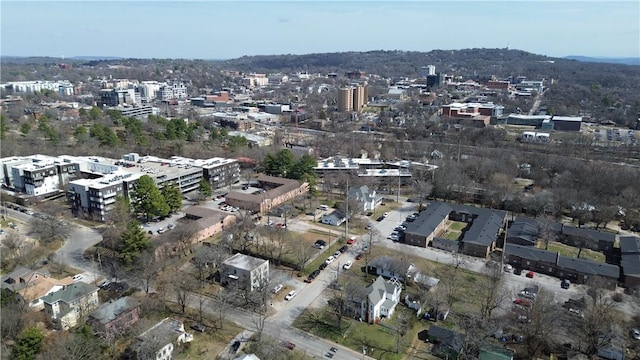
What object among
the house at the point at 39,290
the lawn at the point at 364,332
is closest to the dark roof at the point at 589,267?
the lawn at the point at 364,332

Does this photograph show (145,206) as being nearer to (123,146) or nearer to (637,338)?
(123,146)

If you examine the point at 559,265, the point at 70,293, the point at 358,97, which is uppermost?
the point at 358,97

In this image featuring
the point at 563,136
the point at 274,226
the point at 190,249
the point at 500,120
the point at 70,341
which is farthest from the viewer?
the point at 500,120

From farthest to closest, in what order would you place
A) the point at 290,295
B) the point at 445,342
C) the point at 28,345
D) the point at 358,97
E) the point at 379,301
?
the point at 358,97
the point at 290,295
the point at 379,301
the point at 445,342
the point at 28,345

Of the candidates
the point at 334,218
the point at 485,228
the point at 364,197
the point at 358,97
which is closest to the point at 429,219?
the point at 485,228

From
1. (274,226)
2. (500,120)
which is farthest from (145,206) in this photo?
(500,120)

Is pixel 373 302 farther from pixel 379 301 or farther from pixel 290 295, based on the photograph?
pixel 290 295

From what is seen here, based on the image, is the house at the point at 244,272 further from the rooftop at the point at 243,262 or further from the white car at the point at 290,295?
the white car at the point at 290,295
